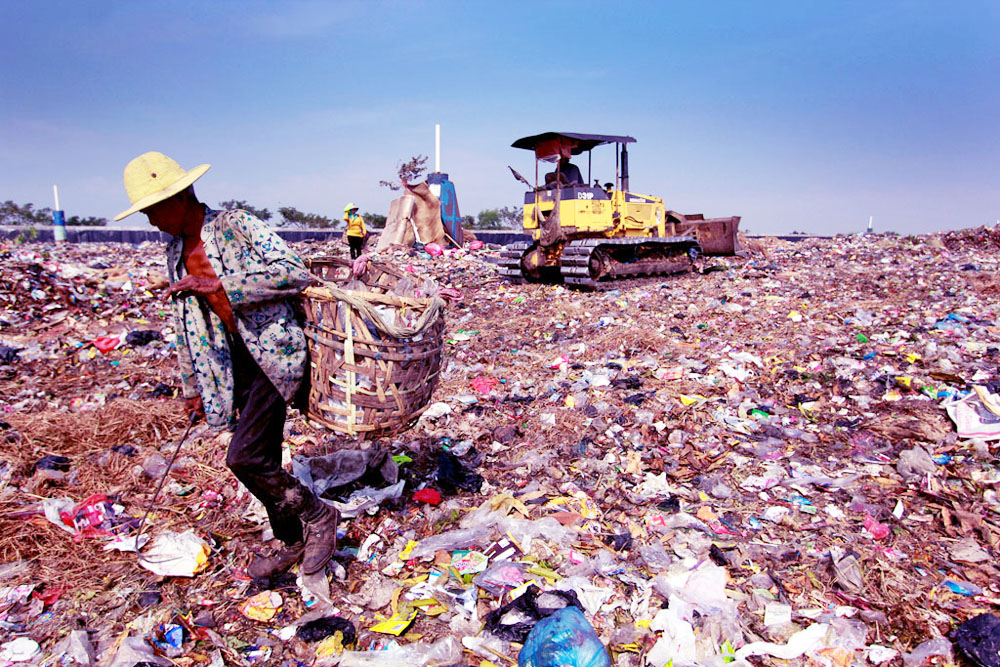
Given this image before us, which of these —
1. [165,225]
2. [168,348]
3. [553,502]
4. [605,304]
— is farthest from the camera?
[605,304]

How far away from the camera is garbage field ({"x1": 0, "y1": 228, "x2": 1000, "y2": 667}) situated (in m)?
2.31

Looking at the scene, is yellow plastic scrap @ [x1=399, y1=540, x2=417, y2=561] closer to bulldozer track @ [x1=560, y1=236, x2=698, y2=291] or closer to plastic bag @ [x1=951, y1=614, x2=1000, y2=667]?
plastic bag @ [x1=951, y1=614, x2=1000, y2=667]

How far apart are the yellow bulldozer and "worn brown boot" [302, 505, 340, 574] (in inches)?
321

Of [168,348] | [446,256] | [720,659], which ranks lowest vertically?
[720,659]

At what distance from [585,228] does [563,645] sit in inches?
370

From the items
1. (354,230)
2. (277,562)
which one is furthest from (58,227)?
(277,562)

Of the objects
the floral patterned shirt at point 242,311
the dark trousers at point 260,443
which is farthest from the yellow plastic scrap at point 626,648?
the floral patterned shirt at point 242,311

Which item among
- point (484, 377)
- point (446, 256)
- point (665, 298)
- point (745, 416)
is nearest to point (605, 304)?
point (665, 298)

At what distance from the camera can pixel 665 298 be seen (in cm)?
945

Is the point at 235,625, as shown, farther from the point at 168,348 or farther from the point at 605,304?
the point at 605,304

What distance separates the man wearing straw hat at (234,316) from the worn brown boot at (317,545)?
0.14 meters

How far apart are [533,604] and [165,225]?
6.56 feet

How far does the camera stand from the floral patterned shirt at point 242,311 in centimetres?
209

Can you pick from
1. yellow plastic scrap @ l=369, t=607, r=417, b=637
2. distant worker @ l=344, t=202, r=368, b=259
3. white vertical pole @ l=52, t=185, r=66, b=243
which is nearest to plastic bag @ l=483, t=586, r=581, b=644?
yellow plastic scrap @ l=369, t=607, r=417, b=637
